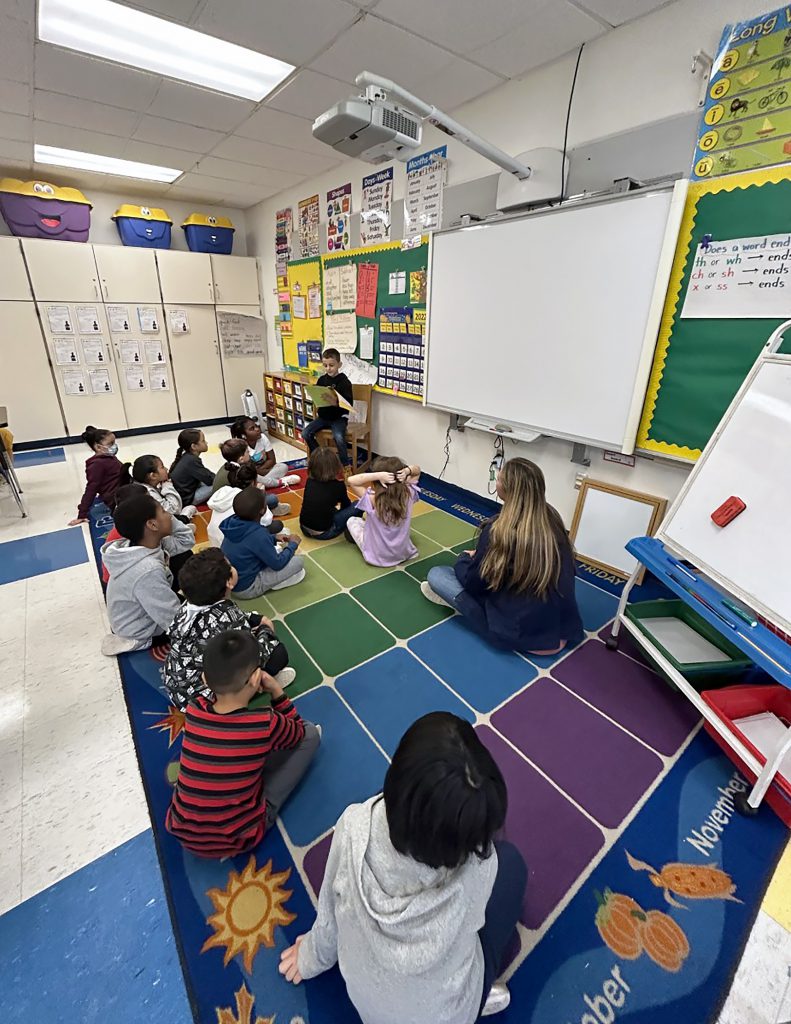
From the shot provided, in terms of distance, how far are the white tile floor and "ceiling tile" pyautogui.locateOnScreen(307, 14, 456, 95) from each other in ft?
10.0

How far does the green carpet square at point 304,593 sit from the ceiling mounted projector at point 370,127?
201cm

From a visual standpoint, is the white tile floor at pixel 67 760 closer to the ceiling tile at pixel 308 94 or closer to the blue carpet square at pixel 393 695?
the blue carpet square at pixel 393 695

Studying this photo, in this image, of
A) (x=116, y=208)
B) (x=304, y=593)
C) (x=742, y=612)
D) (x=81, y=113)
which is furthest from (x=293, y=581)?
(x=116, y=208)

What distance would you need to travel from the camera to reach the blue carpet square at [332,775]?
132 cm

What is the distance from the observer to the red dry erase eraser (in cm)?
154

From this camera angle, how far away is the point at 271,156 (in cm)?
364

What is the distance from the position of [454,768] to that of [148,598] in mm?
1640

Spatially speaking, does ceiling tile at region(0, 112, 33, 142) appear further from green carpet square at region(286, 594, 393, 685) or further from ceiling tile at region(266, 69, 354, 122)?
green carpet square at region(286, 594, 393, 685)

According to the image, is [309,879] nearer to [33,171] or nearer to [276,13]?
[276,13]

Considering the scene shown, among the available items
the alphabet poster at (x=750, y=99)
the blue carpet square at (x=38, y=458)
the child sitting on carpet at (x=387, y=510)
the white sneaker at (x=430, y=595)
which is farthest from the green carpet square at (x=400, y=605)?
the blue carpet square at (x=38, y=458)

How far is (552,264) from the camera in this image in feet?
7.98

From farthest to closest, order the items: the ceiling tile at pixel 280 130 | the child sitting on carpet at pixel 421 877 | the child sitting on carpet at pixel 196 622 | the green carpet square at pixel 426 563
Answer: the ceiling tile at pixel 280 130
the green carpet square at pixel 426 563
the child sitting on carpet at pixel 196 622
the child sitting on carpet at pixel 421 877

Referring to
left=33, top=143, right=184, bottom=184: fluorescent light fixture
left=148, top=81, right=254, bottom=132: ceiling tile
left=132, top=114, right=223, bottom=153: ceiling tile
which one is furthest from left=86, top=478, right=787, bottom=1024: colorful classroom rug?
left=33, top=143, right=184, bottom=184: fluorescent light fixture

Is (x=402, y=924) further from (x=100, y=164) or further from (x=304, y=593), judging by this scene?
(x=100, y=164)
